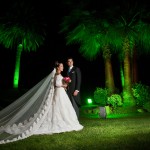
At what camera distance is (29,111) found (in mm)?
12727

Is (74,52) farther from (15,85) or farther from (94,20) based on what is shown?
(94,20)

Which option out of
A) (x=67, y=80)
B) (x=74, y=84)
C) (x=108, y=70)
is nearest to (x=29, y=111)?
(x=67, y=80)

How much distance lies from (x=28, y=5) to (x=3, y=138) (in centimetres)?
2049

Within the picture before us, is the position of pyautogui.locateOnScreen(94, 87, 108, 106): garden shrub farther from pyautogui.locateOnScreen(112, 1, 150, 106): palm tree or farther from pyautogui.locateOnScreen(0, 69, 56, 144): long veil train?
pyautogui.locateOnScreen(0, 69, 56, 144): long veil train

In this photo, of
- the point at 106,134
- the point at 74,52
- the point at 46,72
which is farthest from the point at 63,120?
the point at 46,72

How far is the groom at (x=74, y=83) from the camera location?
516 inches

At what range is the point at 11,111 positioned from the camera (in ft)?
41.7

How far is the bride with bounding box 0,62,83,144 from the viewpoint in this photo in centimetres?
1188

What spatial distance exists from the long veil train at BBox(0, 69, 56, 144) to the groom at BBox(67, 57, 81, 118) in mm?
758

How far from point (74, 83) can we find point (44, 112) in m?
1.72

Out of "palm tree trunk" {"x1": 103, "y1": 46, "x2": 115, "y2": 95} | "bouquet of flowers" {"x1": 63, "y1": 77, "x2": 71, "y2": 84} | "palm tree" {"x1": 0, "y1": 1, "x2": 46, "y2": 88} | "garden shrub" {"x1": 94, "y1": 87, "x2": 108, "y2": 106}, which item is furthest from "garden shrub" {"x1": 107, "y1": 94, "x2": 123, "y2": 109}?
"bouquet of flowers" {"x1": 63, "y1": 77, "x2": 71, "y2": 84}

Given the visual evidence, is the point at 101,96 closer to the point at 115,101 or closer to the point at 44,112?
the point at 115,101

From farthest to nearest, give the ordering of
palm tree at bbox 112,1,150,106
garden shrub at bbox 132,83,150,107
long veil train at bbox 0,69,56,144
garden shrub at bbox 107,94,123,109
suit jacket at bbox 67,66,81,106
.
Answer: garden shrub at bbox 132,83,150,107 → garden shrub at bbox 107,94,123,109 → palm tree at bbox 112,1,150,106 → suit jacket at bbox 67,66,81,106 → long veil train at bbox 0,69,56,144

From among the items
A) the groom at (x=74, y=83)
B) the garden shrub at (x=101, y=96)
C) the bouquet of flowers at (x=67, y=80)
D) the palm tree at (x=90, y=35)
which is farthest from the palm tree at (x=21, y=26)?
the bouquet of flowers at (x=67, y=80)
